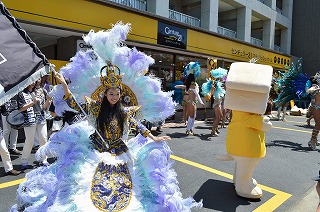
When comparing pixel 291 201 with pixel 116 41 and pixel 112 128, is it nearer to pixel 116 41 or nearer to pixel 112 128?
pixel 112 128

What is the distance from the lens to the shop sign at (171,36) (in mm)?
10523

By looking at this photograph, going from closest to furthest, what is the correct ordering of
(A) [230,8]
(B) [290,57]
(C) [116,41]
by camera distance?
(C) [116,41], (A) [230,8], (B) [290,57]

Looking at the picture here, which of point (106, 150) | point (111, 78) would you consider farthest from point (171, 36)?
point (106, 150)

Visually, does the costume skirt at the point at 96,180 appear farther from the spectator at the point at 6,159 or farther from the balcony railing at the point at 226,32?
the balcony railing at the point at 226,32

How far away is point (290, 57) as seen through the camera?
69.5ft

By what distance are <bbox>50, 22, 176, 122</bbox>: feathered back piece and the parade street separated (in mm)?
1516

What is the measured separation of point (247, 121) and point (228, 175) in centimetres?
154

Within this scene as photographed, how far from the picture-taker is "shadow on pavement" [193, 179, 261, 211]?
12.1 ft

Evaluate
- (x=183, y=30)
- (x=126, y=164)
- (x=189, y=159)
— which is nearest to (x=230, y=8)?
(x=183, y=30)

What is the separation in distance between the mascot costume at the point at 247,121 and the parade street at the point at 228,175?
0.31 m

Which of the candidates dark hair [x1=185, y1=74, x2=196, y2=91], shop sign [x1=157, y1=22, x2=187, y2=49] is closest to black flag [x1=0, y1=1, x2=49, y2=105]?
dark hair [x1=185, y1=74, x2=196, y2=91]

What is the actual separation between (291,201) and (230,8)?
1514 centimetres

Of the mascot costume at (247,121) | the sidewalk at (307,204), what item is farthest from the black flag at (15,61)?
the sidewalk at (307,204)

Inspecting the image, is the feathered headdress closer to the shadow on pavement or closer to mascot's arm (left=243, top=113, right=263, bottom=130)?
the shadow on pavement
